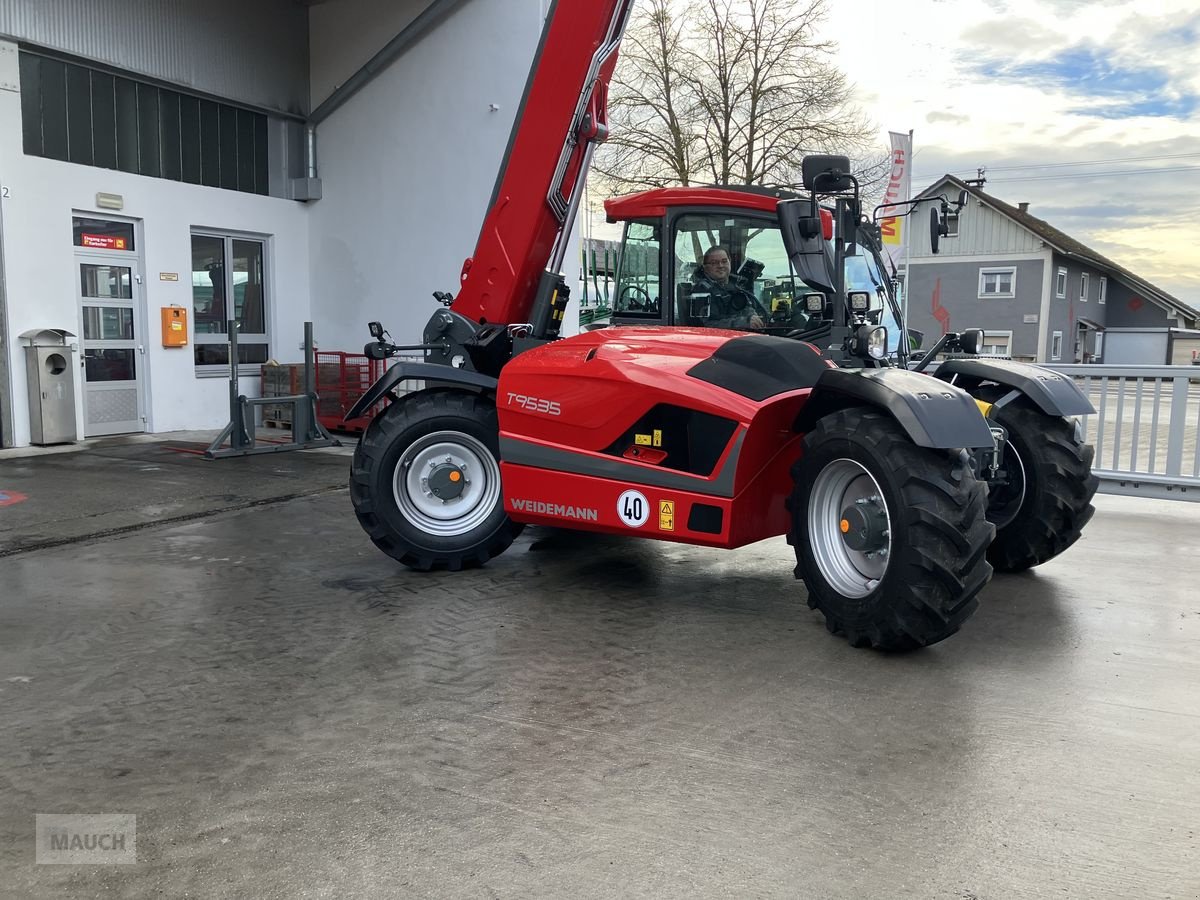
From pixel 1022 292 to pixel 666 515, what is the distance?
140 ft

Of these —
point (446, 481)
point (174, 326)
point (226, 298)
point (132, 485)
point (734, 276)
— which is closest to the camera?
point (446, 481)

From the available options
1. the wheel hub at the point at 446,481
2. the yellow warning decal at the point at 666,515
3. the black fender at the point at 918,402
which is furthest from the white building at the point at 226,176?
the black fender at the point at 918,402

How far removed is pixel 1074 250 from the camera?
46.2m

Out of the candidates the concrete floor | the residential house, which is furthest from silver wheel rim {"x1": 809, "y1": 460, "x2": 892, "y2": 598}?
the residential house

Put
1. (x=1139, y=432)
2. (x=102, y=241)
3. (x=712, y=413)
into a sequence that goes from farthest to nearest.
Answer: (x=102, y=241) < (x=1139, y=432) < (x=712, y=413)

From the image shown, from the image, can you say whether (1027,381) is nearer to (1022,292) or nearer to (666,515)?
(666,515)

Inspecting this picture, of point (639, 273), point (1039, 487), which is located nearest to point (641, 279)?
point (639, 273)

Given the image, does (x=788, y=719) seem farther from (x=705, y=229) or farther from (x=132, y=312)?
(x=132, y=312)

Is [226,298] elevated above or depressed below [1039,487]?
above

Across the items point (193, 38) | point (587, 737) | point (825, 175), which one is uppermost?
point (193, 38)

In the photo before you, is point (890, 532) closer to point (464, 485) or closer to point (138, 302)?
point (464, 485)

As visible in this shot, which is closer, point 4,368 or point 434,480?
point 434,480

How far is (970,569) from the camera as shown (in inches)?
170

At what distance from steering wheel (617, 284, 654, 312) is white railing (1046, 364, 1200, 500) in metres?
4.27
